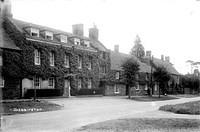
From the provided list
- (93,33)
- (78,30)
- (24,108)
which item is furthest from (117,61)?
(24,108)

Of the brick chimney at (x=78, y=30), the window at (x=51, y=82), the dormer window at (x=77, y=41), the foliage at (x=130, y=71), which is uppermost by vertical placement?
→ the brick chimney at (x=78, y=30)

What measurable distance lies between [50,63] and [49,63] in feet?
1.34

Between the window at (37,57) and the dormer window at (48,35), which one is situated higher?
the dormer window at (48,35)

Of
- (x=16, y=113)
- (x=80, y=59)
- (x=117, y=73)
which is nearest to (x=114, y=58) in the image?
(x=117, y=73)

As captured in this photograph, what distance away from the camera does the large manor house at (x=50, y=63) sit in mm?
29441

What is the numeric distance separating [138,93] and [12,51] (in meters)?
30.8

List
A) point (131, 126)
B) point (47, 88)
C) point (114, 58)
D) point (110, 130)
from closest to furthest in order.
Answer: point (110, 130) → point (131, 126) → point (47, 88) → point (114, 58)

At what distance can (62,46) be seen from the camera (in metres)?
36.8

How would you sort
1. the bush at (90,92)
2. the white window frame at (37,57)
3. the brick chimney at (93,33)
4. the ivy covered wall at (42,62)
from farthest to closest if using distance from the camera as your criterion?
Result: the brick chimney at (93,33) → the bush at (90,92) → the white window frame at (37,57) → the ivy covered wall at (42,62)

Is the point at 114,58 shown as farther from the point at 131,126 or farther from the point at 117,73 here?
the point at 131,126

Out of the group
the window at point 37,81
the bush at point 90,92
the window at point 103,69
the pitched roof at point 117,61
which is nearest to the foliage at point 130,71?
the bush at point 90,92

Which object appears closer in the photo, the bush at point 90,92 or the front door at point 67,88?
the front door at point 67,88

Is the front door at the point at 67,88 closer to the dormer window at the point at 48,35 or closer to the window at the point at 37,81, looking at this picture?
the window at the point at 37,81

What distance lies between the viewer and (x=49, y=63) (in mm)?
34875
